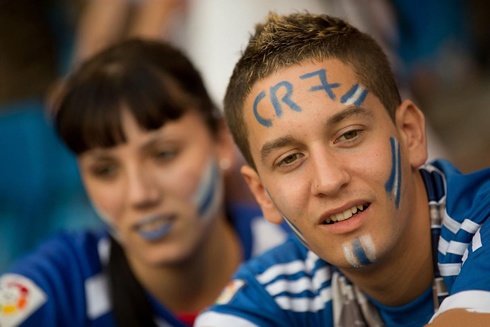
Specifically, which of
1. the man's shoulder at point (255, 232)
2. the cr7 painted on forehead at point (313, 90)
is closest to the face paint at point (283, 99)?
the cr7 painted on forehead at point (313, 90)

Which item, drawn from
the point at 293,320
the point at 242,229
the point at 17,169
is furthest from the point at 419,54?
the point at 293,320

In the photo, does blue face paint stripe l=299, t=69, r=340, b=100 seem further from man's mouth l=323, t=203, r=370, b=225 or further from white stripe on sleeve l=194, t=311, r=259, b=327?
white stripe on sleeve l=194, t=311, r=259, b=327

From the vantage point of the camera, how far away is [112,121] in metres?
2.10

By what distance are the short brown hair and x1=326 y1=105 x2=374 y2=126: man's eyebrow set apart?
0.07 m

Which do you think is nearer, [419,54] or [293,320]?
[293,320]

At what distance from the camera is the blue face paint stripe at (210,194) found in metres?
2.22

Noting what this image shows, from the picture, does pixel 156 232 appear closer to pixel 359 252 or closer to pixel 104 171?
pixel 104 171

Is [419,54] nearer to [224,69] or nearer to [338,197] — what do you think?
[224,69]

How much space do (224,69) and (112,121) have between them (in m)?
1.76

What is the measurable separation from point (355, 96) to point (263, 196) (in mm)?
395

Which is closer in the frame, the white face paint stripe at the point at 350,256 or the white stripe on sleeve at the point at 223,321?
the white face paint stripe at the point at 350,256

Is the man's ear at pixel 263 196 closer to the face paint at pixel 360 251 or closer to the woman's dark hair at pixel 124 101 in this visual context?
the face paint at pixel 360 251

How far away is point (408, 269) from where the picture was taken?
1498 millimetres

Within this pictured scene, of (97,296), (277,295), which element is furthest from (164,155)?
(277,295)
